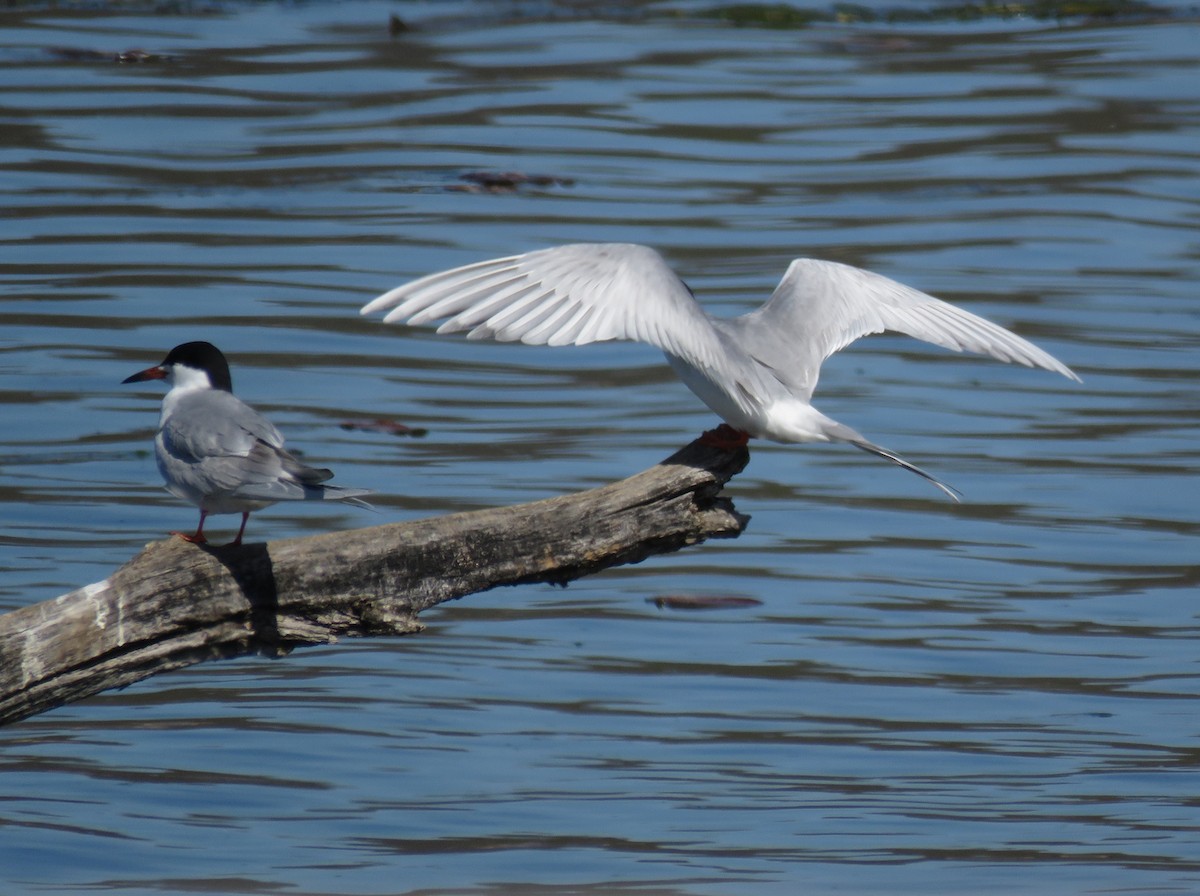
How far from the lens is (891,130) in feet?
47.3

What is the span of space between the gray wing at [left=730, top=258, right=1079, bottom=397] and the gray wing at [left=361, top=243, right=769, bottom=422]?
247 mm

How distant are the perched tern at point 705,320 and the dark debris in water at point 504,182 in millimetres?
7896

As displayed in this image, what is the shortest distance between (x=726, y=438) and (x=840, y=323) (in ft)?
2.28

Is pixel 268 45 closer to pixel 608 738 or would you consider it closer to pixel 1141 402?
pixel 1141 402

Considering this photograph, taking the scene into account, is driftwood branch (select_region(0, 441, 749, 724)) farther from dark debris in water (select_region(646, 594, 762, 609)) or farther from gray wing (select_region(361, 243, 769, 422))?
dark debris in water (select_region(646, 594, 762, 609))

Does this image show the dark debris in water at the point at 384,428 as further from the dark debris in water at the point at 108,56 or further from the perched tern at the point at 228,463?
the dark debris in water at the point at 108,56

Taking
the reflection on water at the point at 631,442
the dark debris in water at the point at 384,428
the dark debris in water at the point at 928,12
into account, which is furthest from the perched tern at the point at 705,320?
the dark debris in water at the point at 928,12

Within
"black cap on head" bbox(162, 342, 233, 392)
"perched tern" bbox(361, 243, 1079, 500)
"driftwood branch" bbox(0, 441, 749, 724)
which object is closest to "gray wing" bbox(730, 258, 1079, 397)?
"perched tern" bbox(361, 243, 1079, 500)

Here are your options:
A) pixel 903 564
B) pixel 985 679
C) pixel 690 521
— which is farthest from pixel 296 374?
pixel 690 521

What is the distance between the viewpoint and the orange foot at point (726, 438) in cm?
449

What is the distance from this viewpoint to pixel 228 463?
4.28m

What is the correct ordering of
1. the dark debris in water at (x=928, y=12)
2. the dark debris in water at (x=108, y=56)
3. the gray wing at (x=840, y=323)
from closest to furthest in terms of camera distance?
the gray wing at (x=840, y=323) → the dark debris in water at (x=108, y=56) → the dark debris in water at (x=928, y=12)

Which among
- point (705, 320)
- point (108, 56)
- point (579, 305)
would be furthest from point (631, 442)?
point (108, 56)

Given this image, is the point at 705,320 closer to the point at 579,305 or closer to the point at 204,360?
the point at 579,305
